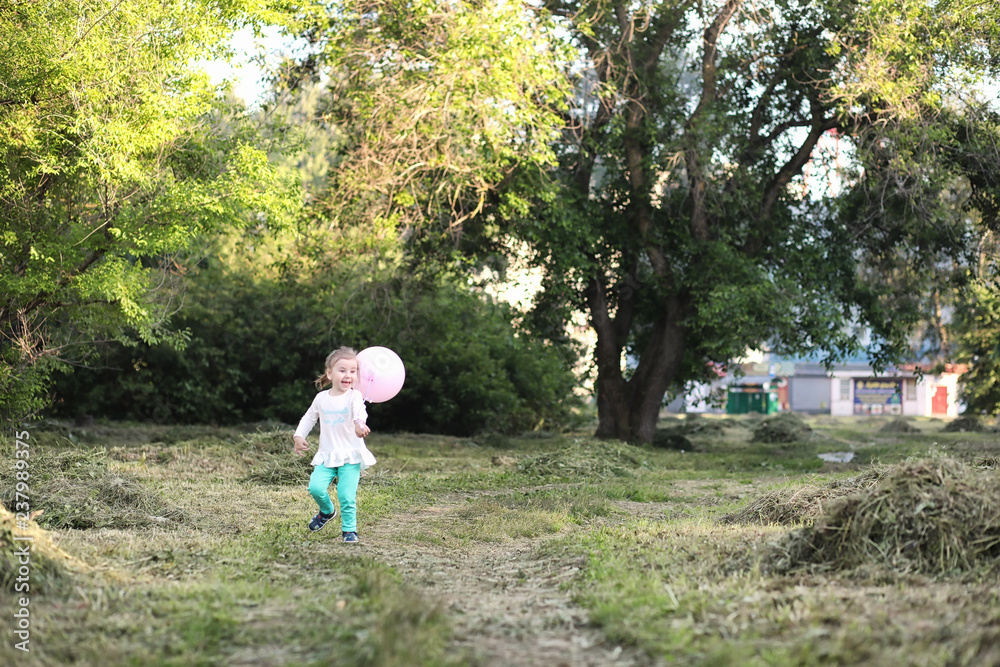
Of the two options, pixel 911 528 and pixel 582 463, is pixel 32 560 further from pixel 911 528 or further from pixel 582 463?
pixel 582 463

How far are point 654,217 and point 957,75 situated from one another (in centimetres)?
535

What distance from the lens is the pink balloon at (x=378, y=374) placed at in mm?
7598

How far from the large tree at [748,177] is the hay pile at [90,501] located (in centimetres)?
902

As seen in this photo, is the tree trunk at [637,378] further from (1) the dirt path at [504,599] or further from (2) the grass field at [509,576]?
(1) the dirt path at [504,599]

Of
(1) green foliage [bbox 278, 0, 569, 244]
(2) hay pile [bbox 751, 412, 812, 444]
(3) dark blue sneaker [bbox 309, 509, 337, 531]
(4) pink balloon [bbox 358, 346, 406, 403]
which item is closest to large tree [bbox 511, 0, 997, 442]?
(1) green foliage [bbox 278, 0, 569, 244]

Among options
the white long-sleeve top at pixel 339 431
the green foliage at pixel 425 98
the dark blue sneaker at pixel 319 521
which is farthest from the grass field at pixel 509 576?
the green foliage at pixel 425 98

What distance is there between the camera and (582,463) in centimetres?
1166

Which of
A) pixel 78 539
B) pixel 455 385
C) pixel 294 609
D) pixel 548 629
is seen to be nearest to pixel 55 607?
pixel 294 609

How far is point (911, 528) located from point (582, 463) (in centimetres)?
671

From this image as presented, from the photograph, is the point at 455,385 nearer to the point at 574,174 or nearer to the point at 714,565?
the point at 574,174

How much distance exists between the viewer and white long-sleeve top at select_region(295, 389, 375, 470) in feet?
21.6

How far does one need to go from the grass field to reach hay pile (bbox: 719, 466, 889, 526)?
A: 0.08ft

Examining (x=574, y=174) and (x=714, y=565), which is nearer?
(x=714, y=565)

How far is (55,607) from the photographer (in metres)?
4.30
